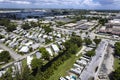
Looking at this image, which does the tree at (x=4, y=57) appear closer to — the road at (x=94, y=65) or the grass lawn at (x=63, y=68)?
the grass lawn at (x=63, y=68)

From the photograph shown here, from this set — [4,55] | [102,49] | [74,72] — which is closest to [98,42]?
[102,49]

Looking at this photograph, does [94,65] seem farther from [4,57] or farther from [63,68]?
[4,57]

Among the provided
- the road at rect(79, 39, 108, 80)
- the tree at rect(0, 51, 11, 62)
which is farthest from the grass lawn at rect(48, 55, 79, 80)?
the tree at rect(0, 51, 11, 62)

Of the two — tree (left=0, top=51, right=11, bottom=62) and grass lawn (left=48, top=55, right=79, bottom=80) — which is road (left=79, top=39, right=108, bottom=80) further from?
tree (left=0, top=51, right=11, bottom=62)

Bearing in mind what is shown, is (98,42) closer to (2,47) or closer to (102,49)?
(102,49)

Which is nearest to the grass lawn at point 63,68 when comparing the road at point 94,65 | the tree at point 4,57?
the road at point 94,65

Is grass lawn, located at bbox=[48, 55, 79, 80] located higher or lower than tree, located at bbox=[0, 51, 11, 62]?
lower

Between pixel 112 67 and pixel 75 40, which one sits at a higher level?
pixel 75 40

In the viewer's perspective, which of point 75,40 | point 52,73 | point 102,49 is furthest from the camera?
→ point 75,40
